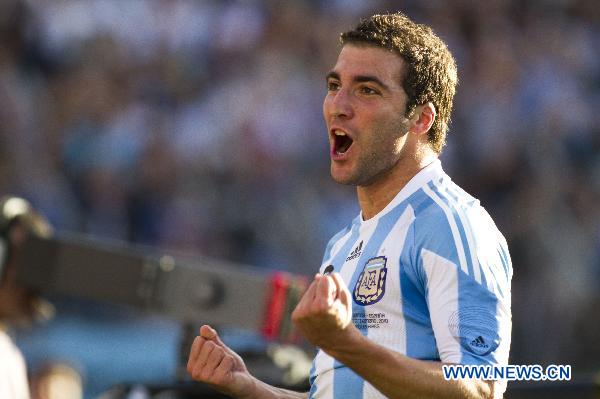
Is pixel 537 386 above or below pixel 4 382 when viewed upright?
above

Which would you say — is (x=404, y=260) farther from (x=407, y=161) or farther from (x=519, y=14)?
(x=519, y=14)

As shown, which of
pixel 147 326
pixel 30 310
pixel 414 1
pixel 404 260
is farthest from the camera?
pixel 414 1

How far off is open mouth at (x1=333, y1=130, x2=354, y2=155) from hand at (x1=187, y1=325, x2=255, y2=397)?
732mm

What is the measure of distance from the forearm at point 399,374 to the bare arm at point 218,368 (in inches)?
30.3

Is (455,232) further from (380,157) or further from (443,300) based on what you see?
(380,157)

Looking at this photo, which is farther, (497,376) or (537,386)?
(537,386)

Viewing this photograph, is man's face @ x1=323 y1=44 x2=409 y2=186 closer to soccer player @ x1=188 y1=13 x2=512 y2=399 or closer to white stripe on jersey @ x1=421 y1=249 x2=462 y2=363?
soccer player @ x1=188 y1=13 x2=512 y2=399

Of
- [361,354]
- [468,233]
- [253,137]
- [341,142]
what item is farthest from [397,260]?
[253,137]

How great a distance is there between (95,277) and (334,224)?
521 cm

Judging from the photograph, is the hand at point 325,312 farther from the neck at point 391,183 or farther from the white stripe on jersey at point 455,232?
the neck at point 391,183

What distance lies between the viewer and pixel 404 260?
10.7 feet

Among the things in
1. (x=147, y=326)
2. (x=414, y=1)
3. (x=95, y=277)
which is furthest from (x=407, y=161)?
(x=414, y=1)

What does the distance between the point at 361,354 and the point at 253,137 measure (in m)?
7.15

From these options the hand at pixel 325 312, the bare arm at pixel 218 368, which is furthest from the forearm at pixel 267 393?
the hand at pixel 325 312
